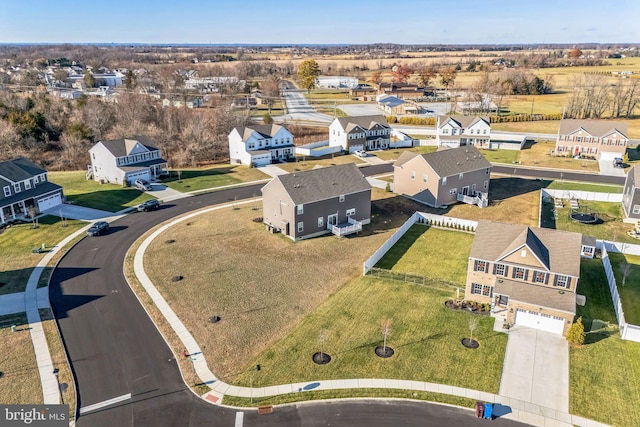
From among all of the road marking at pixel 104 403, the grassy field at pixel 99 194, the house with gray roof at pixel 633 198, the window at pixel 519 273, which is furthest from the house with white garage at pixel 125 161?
the house with gray roof at pixel 633 198

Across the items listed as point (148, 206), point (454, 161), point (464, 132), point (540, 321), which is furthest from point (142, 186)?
point (464, 132)

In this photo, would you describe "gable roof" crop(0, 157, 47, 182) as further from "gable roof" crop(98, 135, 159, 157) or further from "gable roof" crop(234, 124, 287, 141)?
"gable roof" crop(234, 124, 287, 141)

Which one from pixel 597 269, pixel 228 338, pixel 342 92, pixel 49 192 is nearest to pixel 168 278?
pixel 228 338

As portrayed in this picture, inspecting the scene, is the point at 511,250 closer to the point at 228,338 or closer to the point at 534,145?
the point at 228,338

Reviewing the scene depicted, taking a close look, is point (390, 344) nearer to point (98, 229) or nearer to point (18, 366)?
point (18, 366)

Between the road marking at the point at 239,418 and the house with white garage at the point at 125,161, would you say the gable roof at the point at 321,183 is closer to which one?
the road marking at the point at 239,418
